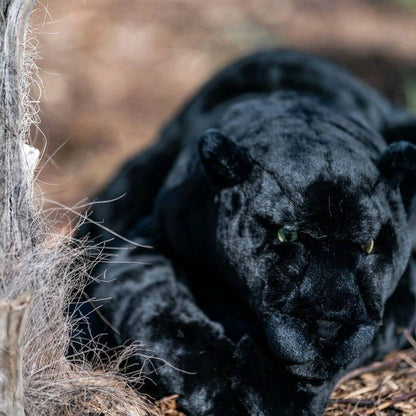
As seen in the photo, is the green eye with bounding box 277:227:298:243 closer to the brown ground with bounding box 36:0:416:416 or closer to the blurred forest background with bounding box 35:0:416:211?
the brown ground with bounding box 36:0:416:416

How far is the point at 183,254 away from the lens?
330 centimetres

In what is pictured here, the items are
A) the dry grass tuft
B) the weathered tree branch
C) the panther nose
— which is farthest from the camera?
the dry grass tuft

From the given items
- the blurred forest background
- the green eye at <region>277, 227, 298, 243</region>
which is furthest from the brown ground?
the green eye at <region>277, 227, 298, 243</region>

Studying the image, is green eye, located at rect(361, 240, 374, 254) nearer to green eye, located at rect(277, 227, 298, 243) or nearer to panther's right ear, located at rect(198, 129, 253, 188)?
green eye, located at rect(277, 227, 298, 243)

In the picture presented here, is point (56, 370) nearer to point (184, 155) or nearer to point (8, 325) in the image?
point (8, 325)

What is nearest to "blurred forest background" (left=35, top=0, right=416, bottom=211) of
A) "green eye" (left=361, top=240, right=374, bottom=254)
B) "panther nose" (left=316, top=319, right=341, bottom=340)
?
"green eye" (left=361, top=240, right=374, bottom=254)

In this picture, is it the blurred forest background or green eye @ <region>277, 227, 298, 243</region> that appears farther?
the blurred forest background

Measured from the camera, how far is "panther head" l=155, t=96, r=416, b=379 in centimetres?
252

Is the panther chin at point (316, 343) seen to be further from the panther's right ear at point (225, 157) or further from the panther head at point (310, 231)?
the panther's right ear at point (225, 157)

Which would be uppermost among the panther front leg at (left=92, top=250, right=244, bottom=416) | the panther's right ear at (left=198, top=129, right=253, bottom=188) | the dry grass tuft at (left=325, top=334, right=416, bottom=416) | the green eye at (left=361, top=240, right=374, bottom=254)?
the panther's right ear at (left=198, top=129, right=253, bottom=188)

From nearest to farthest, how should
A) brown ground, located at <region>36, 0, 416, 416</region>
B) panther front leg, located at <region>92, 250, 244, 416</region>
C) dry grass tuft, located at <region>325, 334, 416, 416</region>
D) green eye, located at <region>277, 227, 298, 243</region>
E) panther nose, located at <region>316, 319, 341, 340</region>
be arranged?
panther nose, located at <region>316, 319, 341, 340</region>
green eye, located at <region>277, 227, 298, 243</region>
panther front leg, located at <region>92, 250, 244, 416</region>
dry grass tuft, located at <region>325, 334, 416, 416</region>
brown ground, located at <region>36, 0, 416, 416</region>

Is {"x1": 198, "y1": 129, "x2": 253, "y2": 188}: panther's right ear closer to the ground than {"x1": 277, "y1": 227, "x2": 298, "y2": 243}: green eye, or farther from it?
farther from it

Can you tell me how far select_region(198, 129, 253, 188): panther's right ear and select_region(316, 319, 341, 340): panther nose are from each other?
2.16ft

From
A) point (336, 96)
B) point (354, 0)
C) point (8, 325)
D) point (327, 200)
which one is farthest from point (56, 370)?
point (354, 0)
